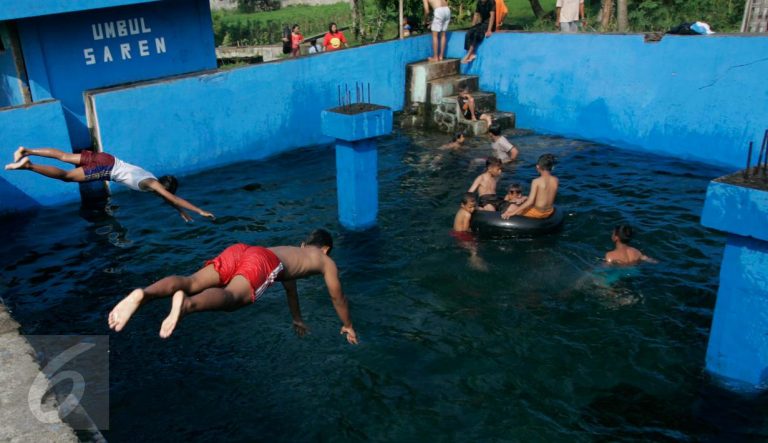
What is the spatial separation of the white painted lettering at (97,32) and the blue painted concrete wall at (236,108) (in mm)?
1900

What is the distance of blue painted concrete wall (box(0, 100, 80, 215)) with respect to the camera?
11.5m

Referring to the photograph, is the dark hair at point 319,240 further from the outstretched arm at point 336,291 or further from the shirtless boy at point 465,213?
the shirtless boy at point 465,213

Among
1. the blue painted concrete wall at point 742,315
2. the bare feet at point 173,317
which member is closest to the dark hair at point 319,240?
the bare feet at point 173,317

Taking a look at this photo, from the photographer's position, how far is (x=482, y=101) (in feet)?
55.4

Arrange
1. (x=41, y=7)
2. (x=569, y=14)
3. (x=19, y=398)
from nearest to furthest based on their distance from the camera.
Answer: (x=19, y=398), (x=41, y=7), (x=569, y=14)

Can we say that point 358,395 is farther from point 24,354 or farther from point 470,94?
point 470,94

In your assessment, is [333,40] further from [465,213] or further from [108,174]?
[108,174]

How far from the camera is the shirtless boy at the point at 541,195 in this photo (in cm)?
999

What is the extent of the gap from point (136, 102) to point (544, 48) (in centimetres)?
959

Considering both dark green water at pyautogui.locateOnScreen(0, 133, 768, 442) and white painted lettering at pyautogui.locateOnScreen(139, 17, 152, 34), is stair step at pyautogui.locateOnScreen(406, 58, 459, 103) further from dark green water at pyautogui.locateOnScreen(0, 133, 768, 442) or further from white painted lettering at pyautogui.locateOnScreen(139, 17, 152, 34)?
white painted lettering at pyautogui.locateOnScreen(139, 17, 152, 34)

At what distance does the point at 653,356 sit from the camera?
24.2 feet

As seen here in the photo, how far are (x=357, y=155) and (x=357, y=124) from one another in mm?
619

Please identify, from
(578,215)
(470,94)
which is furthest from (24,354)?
(470,94)

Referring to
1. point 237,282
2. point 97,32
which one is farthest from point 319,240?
point 97,32
